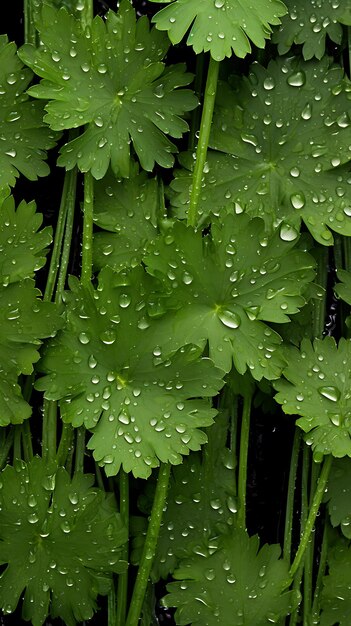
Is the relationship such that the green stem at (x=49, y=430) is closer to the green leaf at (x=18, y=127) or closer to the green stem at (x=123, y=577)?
the green stem at (x=123, y=577)

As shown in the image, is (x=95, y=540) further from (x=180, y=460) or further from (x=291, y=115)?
(x=291, y=115)

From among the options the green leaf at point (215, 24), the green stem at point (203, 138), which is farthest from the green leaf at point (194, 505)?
the green leaf at point (215, 24)

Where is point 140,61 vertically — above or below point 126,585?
Answer: above

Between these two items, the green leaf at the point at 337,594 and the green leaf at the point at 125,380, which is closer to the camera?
the green leaf at the point at 125,380

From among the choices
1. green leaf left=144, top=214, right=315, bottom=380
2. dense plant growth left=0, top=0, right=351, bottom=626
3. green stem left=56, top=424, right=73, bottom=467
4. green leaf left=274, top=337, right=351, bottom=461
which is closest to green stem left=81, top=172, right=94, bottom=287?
dense plant growth left=0, top=0, right=351, bottom=626

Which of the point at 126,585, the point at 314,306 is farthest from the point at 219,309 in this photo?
the point at 126,585

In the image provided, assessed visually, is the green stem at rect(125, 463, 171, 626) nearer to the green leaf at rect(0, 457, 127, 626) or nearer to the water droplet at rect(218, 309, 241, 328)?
the green leaf at rect(0, 457, 127, 626)

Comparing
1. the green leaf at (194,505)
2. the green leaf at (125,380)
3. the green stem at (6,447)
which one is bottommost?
the green leaf at (194,505)

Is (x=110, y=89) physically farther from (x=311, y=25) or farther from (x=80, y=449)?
(x=80, y=449)
